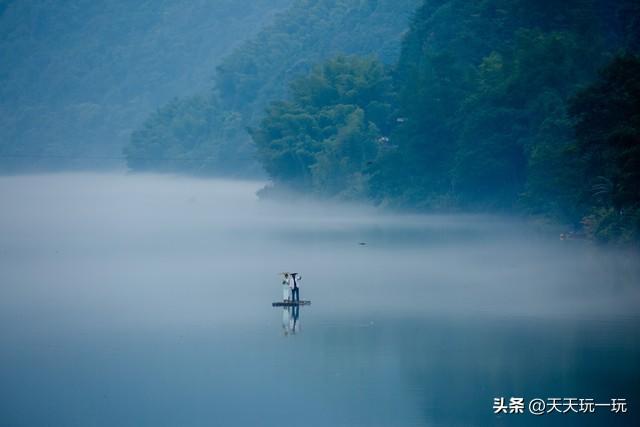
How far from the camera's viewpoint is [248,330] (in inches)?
783

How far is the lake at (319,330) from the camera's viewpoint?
15008mm

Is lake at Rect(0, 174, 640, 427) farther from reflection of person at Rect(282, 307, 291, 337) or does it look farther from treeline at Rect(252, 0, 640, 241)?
treeline at Rect(252, 0, 640, 241)

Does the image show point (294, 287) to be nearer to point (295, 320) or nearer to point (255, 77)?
point (295, 320)

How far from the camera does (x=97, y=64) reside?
15000cm

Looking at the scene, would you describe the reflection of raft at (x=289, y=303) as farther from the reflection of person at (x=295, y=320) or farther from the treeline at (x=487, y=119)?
the treeline at (x=487, y=119)

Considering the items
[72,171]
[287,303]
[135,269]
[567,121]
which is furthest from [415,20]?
[72,171]

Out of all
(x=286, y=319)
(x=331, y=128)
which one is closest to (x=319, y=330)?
(x=286, y=319)

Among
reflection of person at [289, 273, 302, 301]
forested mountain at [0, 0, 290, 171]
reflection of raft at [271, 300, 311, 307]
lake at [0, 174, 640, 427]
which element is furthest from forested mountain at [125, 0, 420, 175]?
reflection of raft at [271, 300, 311, 307]

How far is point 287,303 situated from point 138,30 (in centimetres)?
13579

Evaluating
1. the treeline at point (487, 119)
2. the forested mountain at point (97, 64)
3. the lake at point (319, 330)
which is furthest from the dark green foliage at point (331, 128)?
the forested mountain at point (97, 64)

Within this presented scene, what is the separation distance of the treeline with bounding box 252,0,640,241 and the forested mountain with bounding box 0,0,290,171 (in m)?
72.1

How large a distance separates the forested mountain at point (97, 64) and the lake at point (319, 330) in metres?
94.6

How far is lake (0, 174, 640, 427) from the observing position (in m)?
15.0

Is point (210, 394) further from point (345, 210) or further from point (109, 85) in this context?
point (109, 85)
